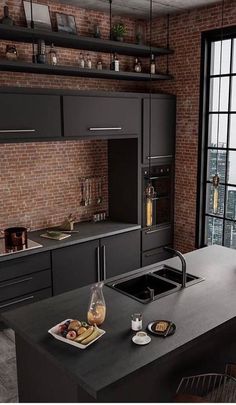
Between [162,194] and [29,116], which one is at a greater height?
[29,116]

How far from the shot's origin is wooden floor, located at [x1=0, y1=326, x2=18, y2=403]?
130 inches

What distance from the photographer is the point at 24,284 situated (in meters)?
4.36

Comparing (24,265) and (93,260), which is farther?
(93,260)

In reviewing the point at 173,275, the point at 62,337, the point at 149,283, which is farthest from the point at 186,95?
the point at 62,337

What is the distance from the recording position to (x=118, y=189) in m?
5.71

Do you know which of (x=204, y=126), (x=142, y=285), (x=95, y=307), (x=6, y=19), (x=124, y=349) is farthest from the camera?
(x=204, y=126)

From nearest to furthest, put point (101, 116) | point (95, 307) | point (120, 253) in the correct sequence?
point (95, 307) → point (101, 116) → point (120, 253)

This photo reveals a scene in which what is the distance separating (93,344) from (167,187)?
12.1 ft

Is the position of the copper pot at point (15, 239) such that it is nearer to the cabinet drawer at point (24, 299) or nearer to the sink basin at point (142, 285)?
the cabinet drawer at point (24, 299)

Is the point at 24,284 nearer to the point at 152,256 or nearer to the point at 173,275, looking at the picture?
the point at 173,275

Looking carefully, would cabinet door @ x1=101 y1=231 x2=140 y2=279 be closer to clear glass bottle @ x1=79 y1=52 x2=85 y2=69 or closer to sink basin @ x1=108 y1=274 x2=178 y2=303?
sink basin @ x1=108 y1=274 x2=178 y2=303

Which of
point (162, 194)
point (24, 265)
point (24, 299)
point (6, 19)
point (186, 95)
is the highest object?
point (6, 19)

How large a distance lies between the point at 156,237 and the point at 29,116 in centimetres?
250

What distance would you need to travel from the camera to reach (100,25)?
5.41 metres
